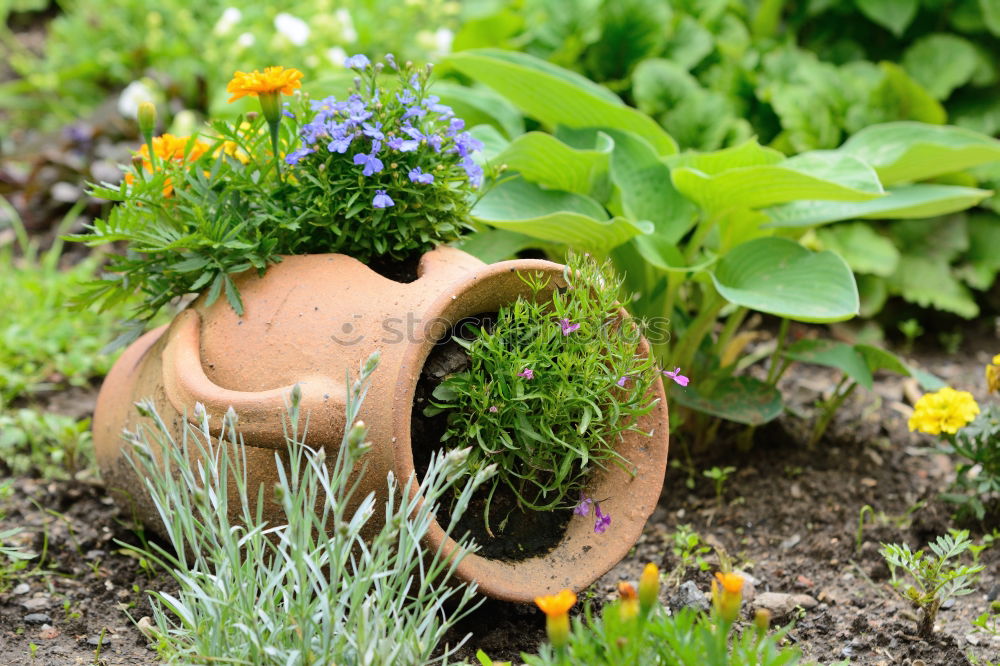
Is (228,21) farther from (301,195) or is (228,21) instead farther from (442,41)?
(301,195)

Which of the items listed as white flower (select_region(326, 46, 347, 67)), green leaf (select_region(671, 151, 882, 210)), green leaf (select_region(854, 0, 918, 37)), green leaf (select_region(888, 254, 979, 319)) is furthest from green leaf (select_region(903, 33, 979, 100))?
white flower (select_region(326, 46, 347, 67))

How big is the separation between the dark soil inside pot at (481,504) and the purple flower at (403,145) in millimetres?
319

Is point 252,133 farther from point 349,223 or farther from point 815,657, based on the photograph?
point 815,657

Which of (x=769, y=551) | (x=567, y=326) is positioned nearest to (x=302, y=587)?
(x=567, y=326)

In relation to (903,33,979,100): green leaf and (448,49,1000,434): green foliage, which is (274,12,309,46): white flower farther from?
(903,33,979,100): green leaf

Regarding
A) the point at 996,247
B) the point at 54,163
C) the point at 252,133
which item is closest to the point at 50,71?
the point at 54,163

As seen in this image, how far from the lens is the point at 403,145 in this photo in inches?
67.7

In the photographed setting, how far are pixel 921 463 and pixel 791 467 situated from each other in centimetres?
36

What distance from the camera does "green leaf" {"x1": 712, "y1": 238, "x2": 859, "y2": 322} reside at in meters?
2.04

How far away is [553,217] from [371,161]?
19.2 inches

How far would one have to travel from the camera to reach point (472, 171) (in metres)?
1.84

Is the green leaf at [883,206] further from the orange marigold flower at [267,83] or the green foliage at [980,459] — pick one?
the orange marigold flower at [267,83]

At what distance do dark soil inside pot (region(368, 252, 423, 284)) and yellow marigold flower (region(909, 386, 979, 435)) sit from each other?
113 centimetres

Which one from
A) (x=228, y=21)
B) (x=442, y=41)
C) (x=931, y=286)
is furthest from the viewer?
(x=228, y=21)
